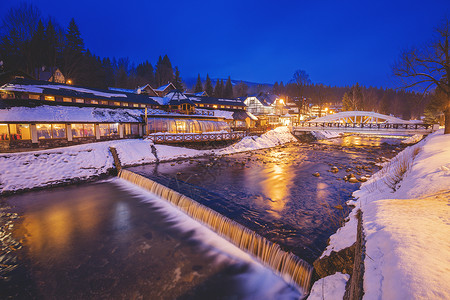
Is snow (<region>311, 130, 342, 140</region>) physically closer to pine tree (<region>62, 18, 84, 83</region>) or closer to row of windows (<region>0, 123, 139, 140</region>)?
row of windows (<region>0, 123, 139, 140</region>)

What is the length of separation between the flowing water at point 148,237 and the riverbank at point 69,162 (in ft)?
→ 4.36

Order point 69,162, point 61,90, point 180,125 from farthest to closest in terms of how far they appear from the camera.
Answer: point 180,125 → point 61,90 → point 69,162

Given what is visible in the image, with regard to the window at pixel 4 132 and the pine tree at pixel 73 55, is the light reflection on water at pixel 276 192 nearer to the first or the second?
the window at pixel 4 132

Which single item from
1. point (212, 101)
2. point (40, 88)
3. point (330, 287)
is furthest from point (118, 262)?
point (212, 101)

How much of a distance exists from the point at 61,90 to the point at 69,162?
48.6ft

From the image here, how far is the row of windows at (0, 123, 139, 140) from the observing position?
20688 mm

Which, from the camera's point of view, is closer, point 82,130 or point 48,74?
point 82,130

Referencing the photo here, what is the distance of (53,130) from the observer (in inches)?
899

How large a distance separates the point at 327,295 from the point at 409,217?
122 inches

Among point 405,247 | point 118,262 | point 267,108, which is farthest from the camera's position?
point 267,108

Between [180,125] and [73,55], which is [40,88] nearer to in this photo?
[180,125]

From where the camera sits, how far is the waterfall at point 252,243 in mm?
6770

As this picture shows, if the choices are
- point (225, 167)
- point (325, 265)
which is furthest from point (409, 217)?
point (225, 167)

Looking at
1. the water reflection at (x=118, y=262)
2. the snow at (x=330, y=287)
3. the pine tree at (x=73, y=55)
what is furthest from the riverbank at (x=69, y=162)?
the pine tree at (x=73, y=55)
